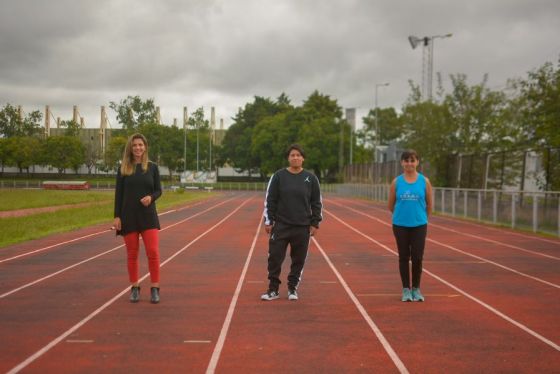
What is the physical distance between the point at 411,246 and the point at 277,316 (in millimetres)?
1790

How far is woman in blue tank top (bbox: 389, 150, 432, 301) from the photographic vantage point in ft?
25.0

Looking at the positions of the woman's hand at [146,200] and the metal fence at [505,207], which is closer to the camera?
the woman's hand at [146,200]

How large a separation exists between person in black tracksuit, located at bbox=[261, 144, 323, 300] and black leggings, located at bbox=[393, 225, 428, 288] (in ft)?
2.97

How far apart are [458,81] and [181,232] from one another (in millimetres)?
23564

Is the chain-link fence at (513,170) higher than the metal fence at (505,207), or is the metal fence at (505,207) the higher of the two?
the chain-link fence at (513,170)

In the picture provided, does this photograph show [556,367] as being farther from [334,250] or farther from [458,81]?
[458,81]

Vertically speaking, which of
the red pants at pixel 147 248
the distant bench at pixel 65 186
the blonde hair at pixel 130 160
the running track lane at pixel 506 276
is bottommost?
the distant bench at pixel 65 186

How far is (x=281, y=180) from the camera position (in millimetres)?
7711

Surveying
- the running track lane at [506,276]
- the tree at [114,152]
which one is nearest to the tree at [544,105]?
the running track lane at [506,276]

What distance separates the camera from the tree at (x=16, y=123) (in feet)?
283

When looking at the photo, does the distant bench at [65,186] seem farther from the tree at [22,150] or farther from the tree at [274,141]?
the tree at [274,141]

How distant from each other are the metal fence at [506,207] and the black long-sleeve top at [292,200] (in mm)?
11302

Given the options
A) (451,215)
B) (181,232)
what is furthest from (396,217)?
(451,215)

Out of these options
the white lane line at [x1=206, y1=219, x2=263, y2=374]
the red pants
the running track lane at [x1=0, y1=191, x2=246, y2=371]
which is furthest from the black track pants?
the running track lane at [x1=0, y1=191, x2=246, y2=371]
